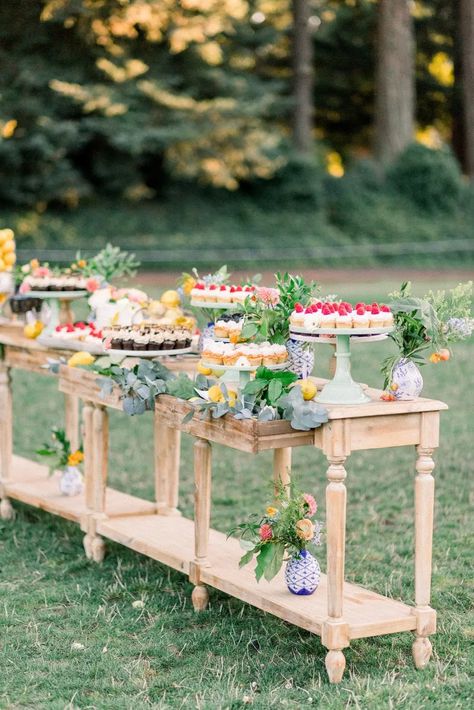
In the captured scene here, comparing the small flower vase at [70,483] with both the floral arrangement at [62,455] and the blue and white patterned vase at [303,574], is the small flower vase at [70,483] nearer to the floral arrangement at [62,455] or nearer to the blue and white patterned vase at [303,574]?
the floral arrangement at [62,455]

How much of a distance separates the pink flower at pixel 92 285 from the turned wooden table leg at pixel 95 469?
0.70m

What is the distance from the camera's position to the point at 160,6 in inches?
856

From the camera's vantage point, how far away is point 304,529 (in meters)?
4.20

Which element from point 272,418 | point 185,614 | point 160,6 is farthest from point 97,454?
point 160,6

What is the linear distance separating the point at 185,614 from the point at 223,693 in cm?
84

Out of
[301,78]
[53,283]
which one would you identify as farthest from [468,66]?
[53,283]

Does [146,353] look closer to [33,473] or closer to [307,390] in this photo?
[307,390]

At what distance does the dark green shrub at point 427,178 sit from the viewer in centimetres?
2380

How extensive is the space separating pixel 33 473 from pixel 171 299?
1612mm

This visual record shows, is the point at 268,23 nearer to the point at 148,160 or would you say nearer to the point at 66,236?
the point at 148,160

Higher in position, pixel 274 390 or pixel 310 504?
pixel 274 390

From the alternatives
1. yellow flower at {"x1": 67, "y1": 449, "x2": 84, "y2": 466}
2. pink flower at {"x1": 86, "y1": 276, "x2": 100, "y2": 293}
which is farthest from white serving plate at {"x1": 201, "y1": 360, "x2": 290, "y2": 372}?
yellow flower at {"x1": 67, "y1": 449, "x2": 84, "y2": 466}

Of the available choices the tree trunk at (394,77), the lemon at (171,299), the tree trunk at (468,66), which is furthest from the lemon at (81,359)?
the tree trunk at (468,66)

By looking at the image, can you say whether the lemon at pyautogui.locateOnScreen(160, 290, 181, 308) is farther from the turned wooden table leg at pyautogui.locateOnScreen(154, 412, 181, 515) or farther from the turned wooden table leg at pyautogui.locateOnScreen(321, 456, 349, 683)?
the turned wooden table leg at pyautogui.locateOnScreen(321, 456, 349, 683)
